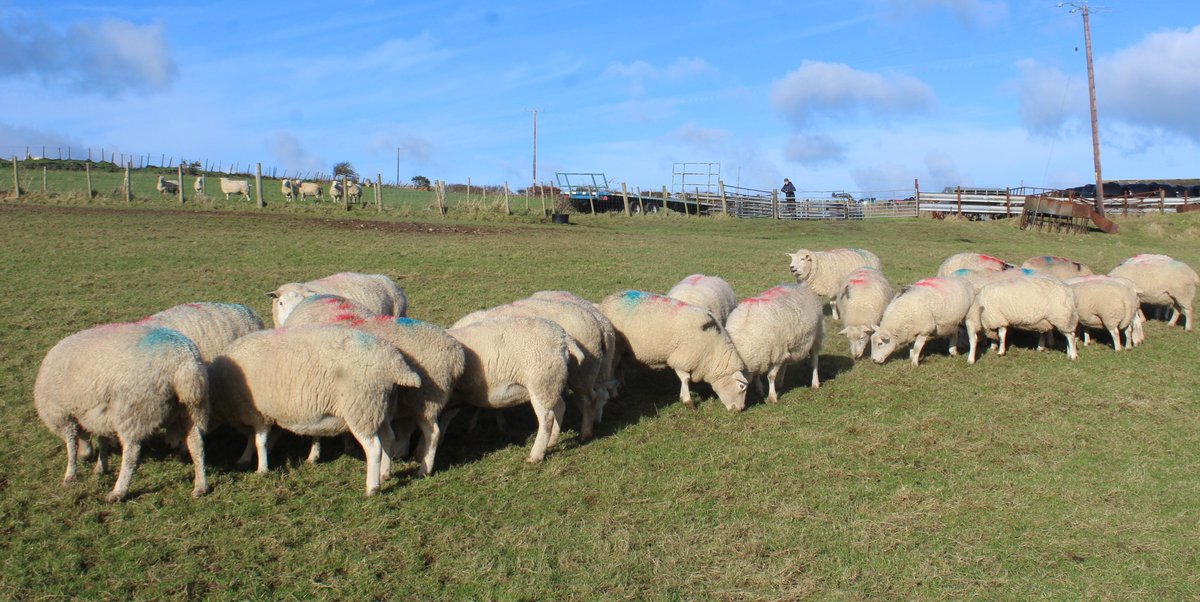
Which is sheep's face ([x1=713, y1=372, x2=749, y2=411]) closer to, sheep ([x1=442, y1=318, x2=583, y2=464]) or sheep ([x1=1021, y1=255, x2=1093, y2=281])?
sheep ([x1=442, y1=318, x2=583, y2=464])

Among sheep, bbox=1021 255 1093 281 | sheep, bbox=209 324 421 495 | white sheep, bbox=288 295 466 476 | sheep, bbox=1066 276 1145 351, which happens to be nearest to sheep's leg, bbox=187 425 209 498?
sheep, bbox=209 324 421 495

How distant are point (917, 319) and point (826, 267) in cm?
431

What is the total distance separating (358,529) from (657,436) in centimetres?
298

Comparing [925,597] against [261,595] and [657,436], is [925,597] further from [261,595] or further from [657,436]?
[261,595]

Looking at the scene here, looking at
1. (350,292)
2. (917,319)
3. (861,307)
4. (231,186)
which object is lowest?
(917,319)

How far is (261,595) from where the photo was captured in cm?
→ 492

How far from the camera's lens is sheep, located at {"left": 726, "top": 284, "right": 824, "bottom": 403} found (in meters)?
9.20

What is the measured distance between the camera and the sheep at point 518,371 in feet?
23.5

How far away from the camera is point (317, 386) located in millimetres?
6367

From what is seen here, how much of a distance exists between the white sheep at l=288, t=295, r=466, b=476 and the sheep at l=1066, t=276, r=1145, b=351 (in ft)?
28.4

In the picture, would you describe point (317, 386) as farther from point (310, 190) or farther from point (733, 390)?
point (310, 190)

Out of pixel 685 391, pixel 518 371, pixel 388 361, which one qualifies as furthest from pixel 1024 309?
pixel 388 361

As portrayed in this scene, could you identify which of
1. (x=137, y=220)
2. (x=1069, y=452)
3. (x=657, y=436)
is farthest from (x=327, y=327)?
(x=137, y=220)

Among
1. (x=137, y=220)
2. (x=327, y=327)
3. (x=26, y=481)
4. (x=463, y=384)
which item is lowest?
(x=26, y=481)
